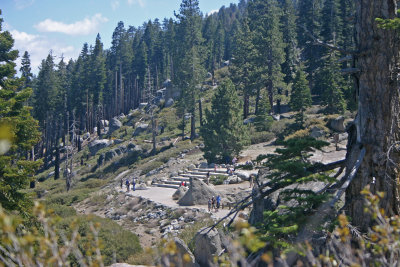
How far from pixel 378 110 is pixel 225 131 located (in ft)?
85.1

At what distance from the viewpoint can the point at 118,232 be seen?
54.3 ft

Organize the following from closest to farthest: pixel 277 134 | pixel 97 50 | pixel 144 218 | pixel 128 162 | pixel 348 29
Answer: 1. pixel 144 218
2. pixel 277 134
3. pixel 128 162
4. pixel 348 29
5. pixel 97 50

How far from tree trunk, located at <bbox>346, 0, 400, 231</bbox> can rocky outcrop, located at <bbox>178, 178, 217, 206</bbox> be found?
17.4 meters

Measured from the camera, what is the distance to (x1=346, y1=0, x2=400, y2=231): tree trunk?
18.2 feet

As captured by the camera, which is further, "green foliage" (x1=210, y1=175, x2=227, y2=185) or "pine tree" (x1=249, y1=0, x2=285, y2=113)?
"pine tree" (x1=249, y1=0, x2=285, y2=113)

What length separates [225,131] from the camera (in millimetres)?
31531

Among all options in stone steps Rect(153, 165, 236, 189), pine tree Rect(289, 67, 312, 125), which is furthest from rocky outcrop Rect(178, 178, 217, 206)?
pine tree Rect(289, 67, 312, 125)

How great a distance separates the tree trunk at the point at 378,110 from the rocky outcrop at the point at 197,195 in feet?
57.1

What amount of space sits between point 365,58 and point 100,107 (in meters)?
70.0

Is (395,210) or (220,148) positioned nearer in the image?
(395,210)

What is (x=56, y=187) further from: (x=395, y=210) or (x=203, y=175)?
(x=395, y=210)

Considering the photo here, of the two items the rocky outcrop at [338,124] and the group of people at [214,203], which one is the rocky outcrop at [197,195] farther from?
the rocky outcrop at [338,124]

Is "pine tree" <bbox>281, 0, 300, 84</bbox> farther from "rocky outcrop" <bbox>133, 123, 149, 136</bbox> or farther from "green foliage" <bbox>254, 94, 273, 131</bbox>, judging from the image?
"rocky outcrop" <bbox>133, 123, 149, 136</bbox>

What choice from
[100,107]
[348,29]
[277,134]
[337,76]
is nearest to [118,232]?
[277,134]
